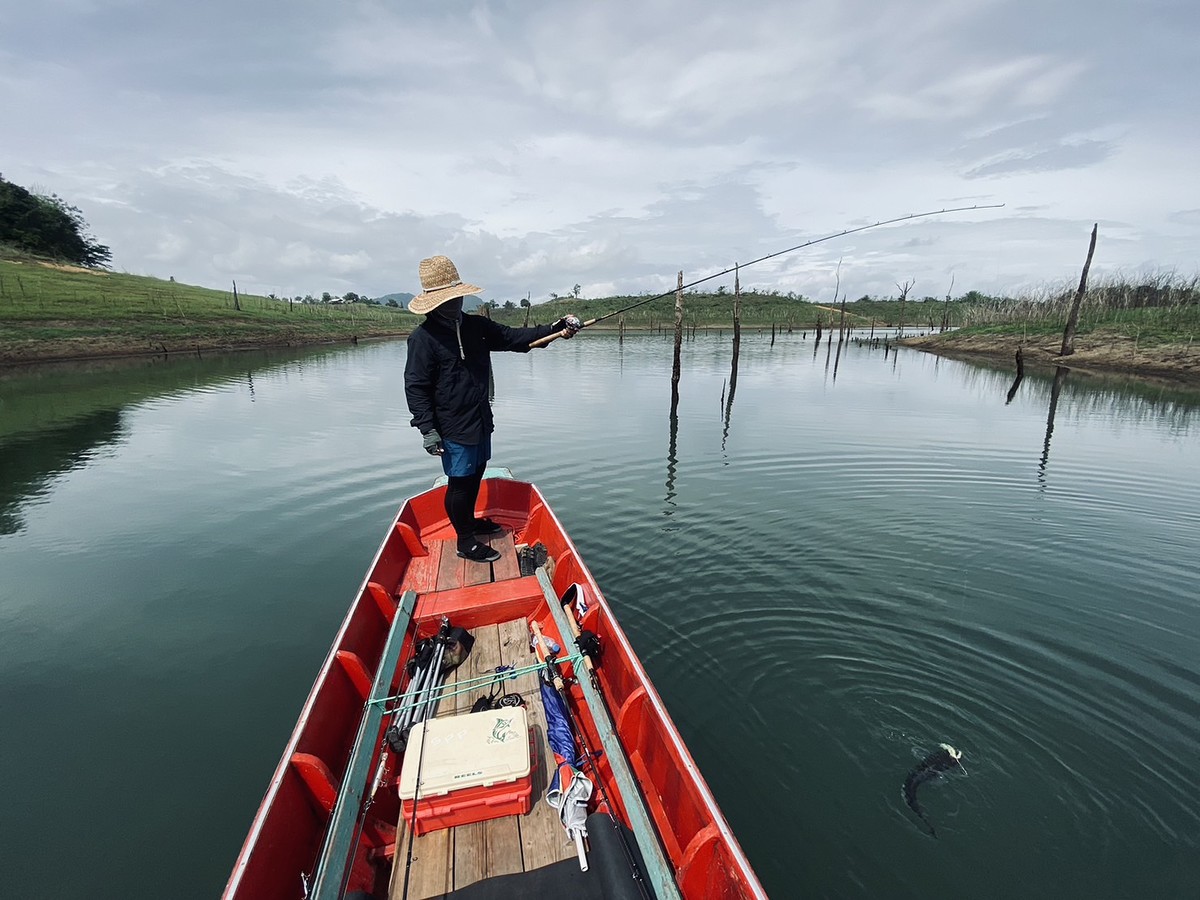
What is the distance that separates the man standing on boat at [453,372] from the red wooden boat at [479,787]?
144 centimetres

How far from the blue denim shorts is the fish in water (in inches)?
181

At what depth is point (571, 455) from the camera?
13.5 metres

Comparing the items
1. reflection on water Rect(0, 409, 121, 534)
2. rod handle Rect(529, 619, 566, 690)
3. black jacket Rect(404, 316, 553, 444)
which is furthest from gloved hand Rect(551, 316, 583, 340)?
reflection on water Rect(0, 409, 121, 534)

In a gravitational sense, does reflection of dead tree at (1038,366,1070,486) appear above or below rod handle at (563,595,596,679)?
below

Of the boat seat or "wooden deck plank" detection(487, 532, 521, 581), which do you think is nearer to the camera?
the boat seat

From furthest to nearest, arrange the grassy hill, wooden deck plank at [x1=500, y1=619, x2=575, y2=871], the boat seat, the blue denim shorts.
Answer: the grassy hill, the blue denim shorts, wooden deck plank at [x1=500, y1=619, x2=575, y2=871], the boat seat

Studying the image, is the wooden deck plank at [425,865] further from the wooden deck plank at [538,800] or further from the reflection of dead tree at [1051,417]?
the reflection of dead tree at [1051,417]

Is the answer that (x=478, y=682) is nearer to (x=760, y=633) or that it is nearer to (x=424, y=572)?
(x=424, y=572)

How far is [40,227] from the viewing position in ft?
194

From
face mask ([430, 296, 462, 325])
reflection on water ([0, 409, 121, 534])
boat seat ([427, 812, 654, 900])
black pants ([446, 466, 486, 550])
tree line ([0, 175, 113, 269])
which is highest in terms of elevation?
tree line ([0, 175, 113, 269])

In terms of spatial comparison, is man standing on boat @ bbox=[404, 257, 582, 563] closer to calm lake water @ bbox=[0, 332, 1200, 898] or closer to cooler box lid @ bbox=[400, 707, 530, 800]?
cooler box lid @ bbox=[400, 707, 530, 800]

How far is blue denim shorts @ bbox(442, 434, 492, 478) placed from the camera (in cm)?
526

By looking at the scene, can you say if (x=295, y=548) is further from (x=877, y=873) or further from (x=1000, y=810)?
(x=1000, y=810)

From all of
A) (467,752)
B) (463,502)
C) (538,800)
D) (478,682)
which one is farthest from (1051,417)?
(467,752)
